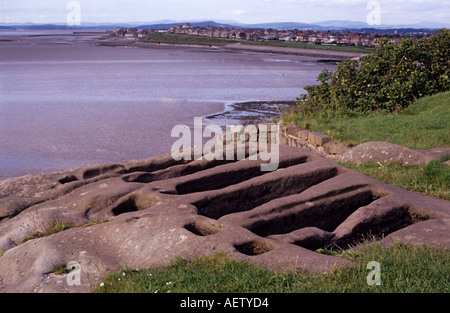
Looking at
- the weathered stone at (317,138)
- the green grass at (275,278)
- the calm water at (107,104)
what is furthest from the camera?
the calm water at (107,104)

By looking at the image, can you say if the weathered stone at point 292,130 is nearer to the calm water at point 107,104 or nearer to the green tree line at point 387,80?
the green tree line at point 387,80

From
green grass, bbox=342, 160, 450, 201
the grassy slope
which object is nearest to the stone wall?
the grassy slope

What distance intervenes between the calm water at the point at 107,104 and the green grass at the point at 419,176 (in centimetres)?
610

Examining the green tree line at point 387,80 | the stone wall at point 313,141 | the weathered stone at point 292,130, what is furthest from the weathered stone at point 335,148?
the green tree line at point 387,80

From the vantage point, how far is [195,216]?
4.79 meters

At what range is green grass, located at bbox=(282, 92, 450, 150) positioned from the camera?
9.48 m

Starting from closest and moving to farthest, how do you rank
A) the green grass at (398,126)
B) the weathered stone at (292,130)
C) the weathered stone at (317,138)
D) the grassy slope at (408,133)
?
1. the grassy slope at (408,133)
2. the green grass at (398,126)
3. the weathered stone at (317,138)
4. the weathered stone at (292,130)

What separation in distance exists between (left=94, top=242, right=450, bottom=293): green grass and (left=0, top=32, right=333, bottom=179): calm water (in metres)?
7.48

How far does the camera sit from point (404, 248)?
167 inches

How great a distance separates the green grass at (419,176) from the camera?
643cm

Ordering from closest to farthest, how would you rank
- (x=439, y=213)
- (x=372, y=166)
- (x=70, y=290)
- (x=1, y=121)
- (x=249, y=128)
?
1. (x=70, y=290)
2. (x=439, y=213)
3. (x=372, y=166)
4. (x=249, y=128)
5. (x=1, y=121)

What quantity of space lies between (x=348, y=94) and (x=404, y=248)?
9613 millimetres

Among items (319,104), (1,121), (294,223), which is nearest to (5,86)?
(1,121)
